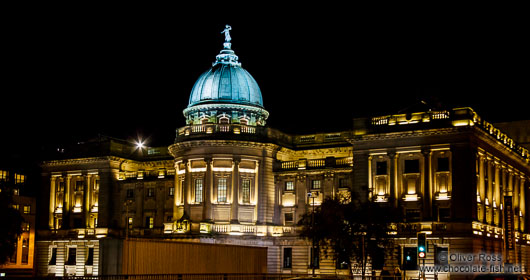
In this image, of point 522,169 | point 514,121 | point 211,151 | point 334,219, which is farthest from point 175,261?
point 514,121

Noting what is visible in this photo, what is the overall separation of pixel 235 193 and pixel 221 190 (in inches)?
68.4

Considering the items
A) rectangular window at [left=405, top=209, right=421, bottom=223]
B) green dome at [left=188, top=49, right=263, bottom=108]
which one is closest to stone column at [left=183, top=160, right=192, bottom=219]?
green dome at [left=188, top=49, right=263, bottom=108]

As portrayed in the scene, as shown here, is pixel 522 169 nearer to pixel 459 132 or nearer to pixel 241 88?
pixel 459 132

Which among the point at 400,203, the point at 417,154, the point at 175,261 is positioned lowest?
the point at 175,261

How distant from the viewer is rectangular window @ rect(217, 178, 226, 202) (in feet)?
302

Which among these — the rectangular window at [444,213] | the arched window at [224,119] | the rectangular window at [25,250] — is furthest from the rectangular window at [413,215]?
the rectangular window at [25,250]

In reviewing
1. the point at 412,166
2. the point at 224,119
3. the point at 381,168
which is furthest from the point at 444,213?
the point at 224,119

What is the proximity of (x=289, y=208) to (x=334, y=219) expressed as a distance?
745 inches

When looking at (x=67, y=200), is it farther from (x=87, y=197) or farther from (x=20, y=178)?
(x=20, y=178)

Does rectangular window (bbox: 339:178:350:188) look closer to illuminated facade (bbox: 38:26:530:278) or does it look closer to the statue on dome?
illuminated facade (bbox: 38:26:530:278)

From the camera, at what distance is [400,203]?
8306 centimetres

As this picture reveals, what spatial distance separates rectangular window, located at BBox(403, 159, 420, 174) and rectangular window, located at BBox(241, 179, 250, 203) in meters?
19.1

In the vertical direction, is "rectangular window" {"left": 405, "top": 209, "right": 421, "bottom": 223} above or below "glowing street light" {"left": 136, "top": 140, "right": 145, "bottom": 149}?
below

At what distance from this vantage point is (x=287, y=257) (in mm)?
93375
